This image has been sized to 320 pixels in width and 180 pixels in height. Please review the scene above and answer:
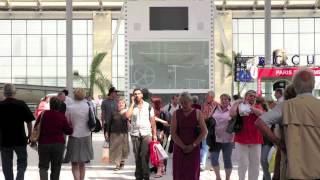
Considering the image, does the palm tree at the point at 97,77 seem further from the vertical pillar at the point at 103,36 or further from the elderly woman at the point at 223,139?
the elderly woman at the point at 223,139

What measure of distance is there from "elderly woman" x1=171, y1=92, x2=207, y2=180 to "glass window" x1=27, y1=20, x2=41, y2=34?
4573 centimetres

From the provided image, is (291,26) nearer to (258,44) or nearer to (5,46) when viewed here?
(258,44)

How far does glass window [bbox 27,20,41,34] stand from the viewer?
52812mm

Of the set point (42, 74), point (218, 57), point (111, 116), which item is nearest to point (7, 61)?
point (42, 74)

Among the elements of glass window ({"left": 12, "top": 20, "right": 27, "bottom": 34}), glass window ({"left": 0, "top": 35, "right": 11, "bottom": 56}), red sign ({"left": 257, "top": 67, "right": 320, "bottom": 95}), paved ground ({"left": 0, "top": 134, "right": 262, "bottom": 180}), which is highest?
glass window ({"left": 12, "top": 20, "right": 27, "bottom": 34})

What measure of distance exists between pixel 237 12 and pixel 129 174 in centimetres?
3973

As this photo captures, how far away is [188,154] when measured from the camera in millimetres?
8359

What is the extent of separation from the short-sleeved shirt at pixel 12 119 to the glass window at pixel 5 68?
4488 centimetres

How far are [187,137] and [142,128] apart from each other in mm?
2648

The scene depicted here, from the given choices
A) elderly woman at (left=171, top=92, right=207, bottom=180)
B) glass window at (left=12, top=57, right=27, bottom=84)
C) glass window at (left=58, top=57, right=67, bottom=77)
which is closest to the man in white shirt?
elderly woman at (left=171, top=92, right=207, bottom=180)

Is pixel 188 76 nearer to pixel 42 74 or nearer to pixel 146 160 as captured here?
pixel 146 160

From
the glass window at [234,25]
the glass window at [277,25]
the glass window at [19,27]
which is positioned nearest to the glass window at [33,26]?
the glass window at [19,27]

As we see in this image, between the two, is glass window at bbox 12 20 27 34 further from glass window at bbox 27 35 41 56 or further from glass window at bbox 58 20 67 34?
glass window at bbox 58 20 67 34

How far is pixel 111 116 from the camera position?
13.4m
